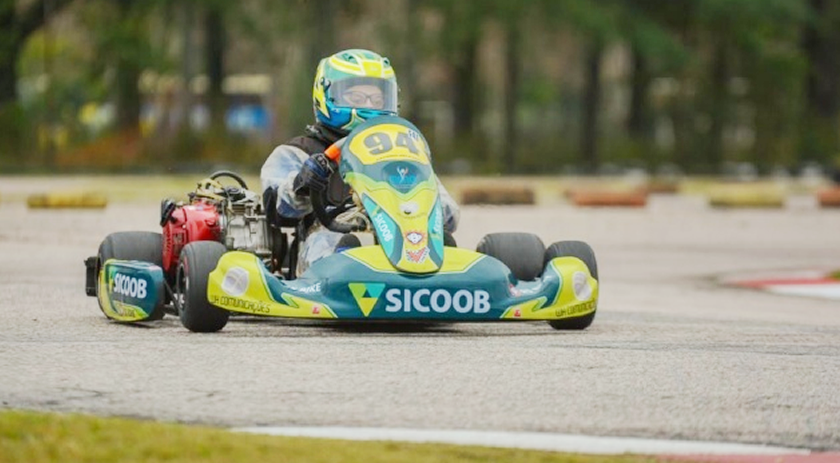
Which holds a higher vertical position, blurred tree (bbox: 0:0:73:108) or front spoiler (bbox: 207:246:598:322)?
blurred tree (bbox: 0:0:73:108)

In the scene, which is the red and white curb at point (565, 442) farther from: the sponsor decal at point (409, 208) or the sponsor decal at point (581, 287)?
the sponsor decal at point (581, 287)

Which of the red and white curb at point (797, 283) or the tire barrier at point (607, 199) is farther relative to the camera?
the tire barrier at point (607, 199)

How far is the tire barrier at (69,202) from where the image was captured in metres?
25.8

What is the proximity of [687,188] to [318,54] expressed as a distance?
6821 millimetres

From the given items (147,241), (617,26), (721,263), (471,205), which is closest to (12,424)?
(147,241)

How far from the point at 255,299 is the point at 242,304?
0.07 meters

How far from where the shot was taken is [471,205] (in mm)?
28422

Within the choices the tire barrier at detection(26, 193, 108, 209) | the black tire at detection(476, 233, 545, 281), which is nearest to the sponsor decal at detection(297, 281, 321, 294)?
the black tire at detection(476, 233, 545, 281)

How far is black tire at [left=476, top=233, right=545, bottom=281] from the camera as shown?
11648 millimetres

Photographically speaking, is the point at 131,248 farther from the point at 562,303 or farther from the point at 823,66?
the point at 823,66

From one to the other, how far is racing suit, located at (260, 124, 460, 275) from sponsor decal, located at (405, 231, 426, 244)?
1.89ft

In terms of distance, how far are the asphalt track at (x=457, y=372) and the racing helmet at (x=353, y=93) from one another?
1.09m

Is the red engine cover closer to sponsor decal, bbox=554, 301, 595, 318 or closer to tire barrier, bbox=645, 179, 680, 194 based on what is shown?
sponsor decal, bbox=554, 301, 595, 318

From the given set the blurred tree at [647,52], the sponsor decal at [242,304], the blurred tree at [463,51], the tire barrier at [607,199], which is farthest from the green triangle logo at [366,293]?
the blurred tree at [647,52]
